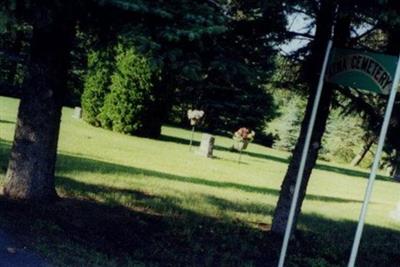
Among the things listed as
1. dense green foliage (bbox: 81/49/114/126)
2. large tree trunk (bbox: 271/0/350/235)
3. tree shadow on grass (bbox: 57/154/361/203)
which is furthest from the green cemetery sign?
dense green foliage (bbox: 81/49/114/126)

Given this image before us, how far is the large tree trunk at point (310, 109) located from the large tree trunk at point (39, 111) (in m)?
3.58

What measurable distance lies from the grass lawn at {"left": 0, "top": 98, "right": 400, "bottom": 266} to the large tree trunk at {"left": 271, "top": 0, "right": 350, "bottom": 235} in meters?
0.58

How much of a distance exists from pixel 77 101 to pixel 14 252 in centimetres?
3336

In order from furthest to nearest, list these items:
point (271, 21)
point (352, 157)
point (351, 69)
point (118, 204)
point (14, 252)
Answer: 1. point (352, 157)
2. point (118, 204)
3. point (271, 21)
4. point (351, 69)
5. point (14, 252)

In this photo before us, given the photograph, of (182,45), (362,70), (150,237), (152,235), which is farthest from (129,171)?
(362,70)

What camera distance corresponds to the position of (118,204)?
9531 mm

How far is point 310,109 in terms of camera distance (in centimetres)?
878

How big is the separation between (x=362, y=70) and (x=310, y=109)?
2522mm

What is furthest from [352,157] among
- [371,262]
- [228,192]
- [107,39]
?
[107,39]

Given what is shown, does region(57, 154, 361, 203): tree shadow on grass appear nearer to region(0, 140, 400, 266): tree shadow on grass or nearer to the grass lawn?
the grass lawn

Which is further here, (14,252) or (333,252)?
(333,252)

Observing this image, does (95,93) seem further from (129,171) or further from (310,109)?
(310,109)

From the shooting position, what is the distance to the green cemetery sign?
19.3 ft

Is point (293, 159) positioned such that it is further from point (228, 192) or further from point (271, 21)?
point (228, 192)
